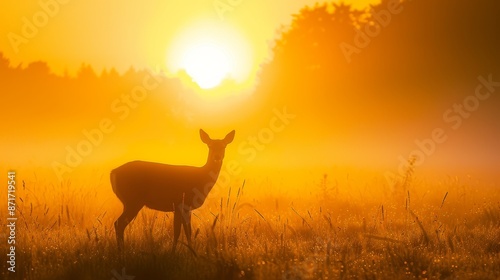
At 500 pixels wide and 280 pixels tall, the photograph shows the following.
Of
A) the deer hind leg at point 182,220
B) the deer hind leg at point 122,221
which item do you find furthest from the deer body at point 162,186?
the deer hind leg at point 182,220

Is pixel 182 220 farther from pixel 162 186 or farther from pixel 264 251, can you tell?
pixel 264 251

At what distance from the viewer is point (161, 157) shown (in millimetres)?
32188

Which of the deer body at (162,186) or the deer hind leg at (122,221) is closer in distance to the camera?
the deer hind leg at (122,221)

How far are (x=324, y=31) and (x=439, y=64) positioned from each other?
22.2 feet

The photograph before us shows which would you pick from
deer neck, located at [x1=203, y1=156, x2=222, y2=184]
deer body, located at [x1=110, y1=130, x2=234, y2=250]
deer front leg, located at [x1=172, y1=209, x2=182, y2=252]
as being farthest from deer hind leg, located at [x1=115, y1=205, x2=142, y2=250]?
deer neck, located at [x1=203, y1=156, x2=222, y2=184]

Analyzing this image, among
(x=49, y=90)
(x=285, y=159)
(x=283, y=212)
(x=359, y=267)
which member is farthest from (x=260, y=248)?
(x=49, y=90)

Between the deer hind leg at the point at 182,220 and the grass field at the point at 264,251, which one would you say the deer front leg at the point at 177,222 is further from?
the grass field at the point at 264,251

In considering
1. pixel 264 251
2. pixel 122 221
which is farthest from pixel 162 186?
pixel 264 251

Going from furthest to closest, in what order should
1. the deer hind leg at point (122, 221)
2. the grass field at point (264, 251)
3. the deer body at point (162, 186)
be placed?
1. the deer body at point (162, 186)
2. the deer hind leg at point (122, 221)
3. the grass field at point (264, 251)

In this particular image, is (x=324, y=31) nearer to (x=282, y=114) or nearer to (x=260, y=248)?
(x=282, y=114)

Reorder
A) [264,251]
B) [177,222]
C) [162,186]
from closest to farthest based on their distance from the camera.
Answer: [264,251] < [177,222] < [162,186]

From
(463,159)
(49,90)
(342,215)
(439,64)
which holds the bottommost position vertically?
(342,215)

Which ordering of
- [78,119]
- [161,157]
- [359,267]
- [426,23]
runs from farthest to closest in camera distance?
1. [78,119]
2. [161,157]
3. [426,23]
4. [359,267]

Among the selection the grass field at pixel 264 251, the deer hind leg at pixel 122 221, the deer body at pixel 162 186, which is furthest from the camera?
the deer body at pixel 162 186
